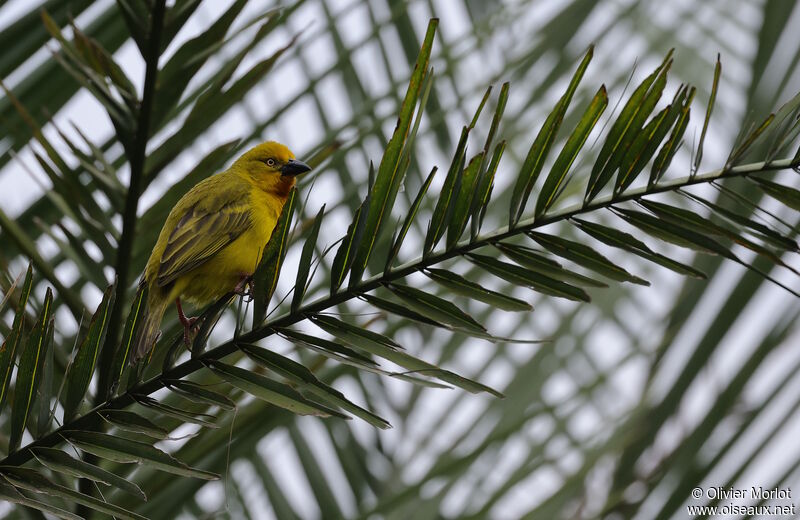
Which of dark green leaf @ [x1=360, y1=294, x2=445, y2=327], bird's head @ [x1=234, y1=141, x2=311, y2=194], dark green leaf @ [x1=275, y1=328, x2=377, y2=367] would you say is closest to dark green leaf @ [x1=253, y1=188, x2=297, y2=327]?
dark green leaf @ [x1=275, y1=328, x2=377, y2=367]

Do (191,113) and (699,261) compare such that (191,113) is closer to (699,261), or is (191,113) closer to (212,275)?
(212,275)

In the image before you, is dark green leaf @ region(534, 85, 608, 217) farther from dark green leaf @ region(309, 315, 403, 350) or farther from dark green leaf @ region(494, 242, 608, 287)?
dark green leaf @ region(309, 315, 403, 350)

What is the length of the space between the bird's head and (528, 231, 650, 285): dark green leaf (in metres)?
1.84

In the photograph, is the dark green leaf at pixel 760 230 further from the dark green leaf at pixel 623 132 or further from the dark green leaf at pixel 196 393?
the dark green leaf at pixel 196 393

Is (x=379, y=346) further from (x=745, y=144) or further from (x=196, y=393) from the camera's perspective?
(x=745, y=144)

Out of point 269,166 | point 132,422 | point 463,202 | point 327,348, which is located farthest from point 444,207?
point 269,166

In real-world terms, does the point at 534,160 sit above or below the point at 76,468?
above

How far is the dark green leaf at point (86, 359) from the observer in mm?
1401

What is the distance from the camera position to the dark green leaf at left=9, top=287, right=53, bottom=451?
138 cm

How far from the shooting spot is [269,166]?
3490 mm

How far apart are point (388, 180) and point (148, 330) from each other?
2.75 feet

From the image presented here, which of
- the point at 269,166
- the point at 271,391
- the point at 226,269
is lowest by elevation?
the point at 226,269

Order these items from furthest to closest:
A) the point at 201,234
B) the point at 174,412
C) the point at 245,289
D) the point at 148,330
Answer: the point at 201,234 < the point at 245,289 < the point at 148,330 < the point at 174,412

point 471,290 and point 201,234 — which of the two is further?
point 201,234
